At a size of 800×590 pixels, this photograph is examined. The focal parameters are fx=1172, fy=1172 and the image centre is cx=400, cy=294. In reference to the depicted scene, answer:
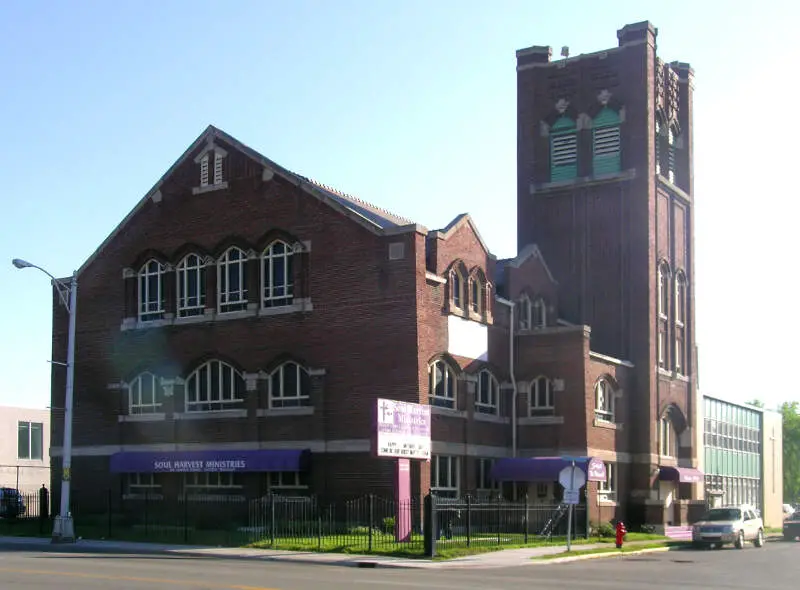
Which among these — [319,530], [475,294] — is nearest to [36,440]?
[475,294]

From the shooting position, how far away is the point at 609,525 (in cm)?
4253

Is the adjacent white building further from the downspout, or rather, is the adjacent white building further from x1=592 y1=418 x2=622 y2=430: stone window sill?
x1=592 y1=418 x2=622 y2=430: stone window sill

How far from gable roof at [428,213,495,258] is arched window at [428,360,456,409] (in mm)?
4440

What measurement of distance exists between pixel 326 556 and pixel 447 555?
3175 millimetres

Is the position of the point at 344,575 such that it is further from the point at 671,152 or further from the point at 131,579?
the point at 671,152

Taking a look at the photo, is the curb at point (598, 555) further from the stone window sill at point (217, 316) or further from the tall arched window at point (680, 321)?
the stone window sill at point (217, 316)

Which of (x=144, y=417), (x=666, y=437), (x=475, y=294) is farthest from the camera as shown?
(x=666, y=437)

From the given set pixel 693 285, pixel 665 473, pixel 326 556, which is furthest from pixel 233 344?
pixel 693 285

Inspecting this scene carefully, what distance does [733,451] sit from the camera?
60688mm

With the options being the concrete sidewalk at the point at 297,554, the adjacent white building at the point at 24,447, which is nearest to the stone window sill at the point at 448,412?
the concrete sidewalk at the point at 297,554

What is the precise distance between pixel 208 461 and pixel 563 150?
2129 centimetres

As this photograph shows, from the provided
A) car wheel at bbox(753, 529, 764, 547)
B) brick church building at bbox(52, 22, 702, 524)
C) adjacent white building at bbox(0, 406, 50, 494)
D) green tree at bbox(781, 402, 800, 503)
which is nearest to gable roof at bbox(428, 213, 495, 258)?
brick church building at bbox(52, 22, 702, 524)

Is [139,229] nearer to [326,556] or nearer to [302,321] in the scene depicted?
[302,321]

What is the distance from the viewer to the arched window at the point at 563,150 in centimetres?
5175
